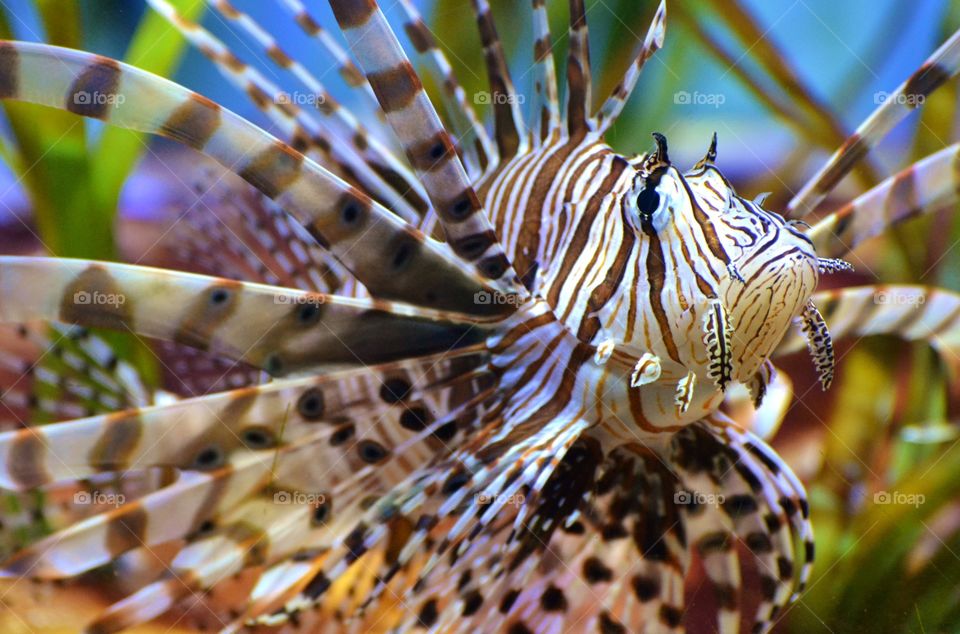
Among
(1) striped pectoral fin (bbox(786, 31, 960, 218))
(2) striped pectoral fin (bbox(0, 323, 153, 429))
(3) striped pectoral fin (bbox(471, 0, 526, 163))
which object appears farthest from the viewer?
(2) striped pectoral fin (bbox(0, 323, 153, 429))

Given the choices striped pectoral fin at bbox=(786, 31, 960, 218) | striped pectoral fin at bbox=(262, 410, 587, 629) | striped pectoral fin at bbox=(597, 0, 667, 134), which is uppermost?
striped pectoral fin at bbox=(597, 0, 667, 134)

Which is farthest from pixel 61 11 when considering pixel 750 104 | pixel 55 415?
pixel 750 104

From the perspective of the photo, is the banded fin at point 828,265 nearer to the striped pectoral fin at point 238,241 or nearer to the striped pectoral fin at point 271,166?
the striped pectoral fin at point 271,166

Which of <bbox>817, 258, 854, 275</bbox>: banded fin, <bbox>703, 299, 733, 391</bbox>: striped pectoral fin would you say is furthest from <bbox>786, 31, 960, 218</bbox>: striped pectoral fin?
<bbox>703, 299, 733, 391</bbox>: striped pectoral fin

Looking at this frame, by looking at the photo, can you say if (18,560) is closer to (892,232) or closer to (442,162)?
(442,162)

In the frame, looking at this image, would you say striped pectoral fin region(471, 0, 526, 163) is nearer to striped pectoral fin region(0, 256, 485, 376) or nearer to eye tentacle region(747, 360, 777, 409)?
striped pectoral fin region(0, 256, 485, 376)

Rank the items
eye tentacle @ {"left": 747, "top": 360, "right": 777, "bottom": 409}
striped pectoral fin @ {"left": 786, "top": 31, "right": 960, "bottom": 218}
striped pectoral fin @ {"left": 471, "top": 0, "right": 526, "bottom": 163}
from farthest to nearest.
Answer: striped pectoral fin @ {"left": 471, "top": 0, "right": 526, "bottom": 163}, striped pectoral fin @ {"left": 786, "top": 31, "right": 960, "bottom": 218}, eye tentacle @ {"left": 747, "top": 360, "right": 777, "bottom": 409}

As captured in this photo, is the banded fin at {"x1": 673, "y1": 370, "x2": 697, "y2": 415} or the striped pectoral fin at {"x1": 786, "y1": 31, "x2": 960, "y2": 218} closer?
the banded fin at {"x1": 673, "y1": 370, "x2": 697, "y2": 415}

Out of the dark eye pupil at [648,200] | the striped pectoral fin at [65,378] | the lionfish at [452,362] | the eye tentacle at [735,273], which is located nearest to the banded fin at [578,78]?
the lionfish at [452,362]

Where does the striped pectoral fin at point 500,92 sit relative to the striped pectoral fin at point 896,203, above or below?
above
